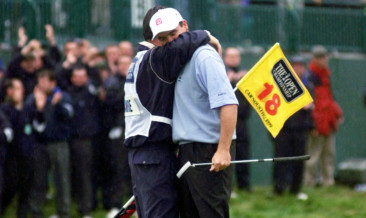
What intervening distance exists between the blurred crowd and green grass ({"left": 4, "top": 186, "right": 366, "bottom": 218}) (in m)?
0.53

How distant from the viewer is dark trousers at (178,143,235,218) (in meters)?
7.26

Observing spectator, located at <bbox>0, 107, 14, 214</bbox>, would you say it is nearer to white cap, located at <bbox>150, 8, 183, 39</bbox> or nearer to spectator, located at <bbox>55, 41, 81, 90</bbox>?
spectator, located at <bbox>55, 41, 81, 90</bbox>

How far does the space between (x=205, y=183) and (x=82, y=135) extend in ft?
18.6

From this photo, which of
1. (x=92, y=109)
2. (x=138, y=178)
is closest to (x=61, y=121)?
(x=92, y=109)

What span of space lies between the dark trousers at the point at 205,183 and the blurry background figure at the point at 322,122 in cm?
828

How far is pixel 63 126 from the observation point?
1227 centimetres

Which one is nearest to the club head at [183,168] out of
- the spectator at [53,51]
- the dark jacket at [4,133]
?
the dark jacket at [4,133]

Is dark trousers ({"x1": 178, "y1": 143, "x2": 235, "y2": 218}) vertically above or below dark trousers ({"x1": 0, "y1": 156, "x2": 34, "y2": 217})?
above

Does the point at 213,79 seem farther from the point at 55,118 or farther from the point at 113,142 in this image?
the point at 113,142

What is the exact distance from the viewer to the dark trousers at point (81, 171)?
12570 mm

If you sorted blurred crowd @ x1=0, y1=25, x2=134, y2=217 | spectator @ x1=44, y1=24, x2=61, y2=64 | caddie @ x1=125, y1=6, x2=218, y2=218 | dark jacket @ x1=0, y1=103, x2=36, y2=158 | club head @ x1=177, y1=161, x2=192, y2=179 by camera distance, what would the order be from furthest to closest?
1. spectator @ x1=44, y1=24, x2=61, y2=64
2. blurred crowd @ x1=0, y1=25, x2=134, y2=217
3. dark jacket @ x1=0, y1=103, x2=36, y2=158
4. caddie @ x1=125, y1=6, x2=218, y2=218
5. club head @ x1=177, y1=161, x2=192, y2=179

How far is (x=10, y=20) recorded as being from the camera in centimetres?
1418

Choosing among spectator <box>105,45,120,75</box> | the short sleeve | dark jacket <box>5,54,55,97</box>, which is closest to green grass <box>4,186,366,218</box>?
dark jacket <box>5,54,55,97</box>

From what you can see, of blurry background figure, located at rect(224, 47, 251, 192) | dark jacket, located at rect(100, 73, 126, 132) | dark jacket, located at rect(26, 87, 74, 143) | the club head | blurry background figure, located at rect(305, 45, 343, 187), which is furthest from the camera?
blurry background figure, located at rect(305, 45, 343, 187)
